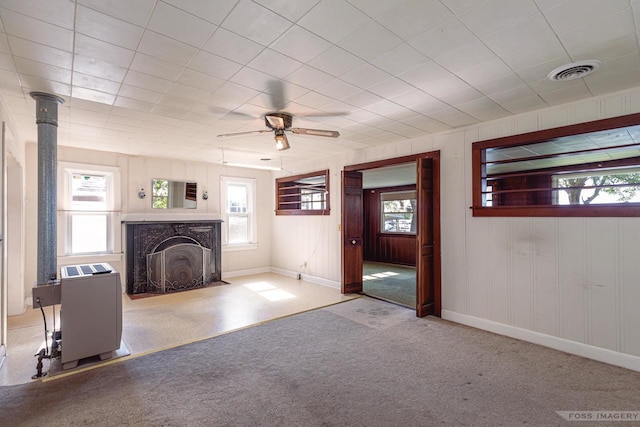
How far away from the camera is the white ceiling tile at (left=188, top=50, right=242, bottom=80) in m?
2.16

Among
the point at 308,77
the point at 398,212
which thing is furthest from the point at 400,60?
the point at 398,212

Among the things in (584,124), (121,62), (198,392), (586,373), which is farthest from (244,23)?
(586,373)

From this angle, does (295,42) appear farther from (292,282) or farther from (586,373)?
(292,282)

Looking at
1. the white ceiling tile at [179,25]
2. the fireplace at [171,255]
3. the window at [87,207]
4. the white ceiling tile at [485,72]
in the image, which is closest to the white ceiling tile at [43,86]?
the white ceiling tile at [179,25]

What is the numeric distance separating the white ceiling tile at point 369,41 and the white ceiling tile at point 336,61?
0.06 m

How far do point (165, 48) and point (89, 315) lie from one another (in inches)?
93.6

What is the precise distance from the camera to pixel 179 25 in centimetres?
179

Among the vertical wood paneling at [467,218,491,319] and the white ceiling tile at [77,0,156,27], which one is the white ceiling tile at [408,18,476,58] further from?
the vertical wood paneling at [467,218,491,319]

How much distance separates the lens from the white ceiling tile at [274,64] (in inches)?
84.0

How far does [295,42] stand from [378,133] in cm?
237

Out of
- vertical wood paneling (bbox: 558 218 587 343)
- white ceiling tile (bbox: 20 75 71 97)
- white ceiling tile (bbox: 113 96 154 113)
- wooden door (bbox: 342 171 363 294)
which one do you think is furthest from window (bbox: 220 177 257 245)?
vertical wood paneling (bbox: 558 218 587 343)

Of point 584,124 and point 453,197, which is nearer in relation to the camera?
point 584,124

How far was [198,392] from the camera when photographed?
230 cm

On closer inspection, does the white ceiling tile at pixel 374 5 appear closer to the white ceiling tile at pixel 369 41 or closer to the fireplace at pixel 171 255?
the white ceiling tile at pixel 369 41
